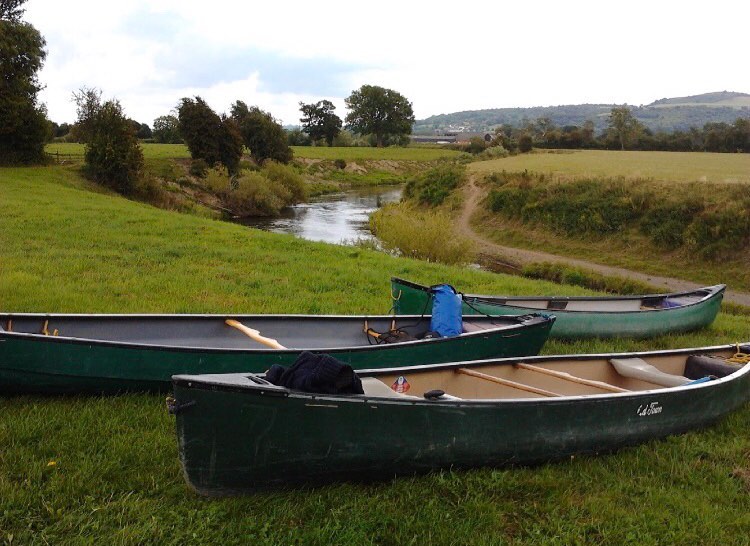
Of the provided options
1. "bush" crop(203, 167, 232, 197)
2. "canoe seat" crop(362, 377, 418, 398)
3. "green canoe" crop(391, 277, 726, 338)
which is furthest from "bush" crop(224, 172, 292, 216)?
"canoe seat" crop(362, 377, 418, 398)

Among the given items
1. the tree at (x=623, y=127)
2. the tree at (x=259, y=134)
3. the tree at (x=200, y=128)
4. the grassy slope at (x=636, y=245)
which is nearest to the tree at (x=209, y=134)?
the tree at (x=200, y=128)

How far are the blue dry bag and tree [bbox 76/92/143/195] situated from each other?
30.2 metres

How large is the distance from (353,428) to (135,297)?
6.53 m

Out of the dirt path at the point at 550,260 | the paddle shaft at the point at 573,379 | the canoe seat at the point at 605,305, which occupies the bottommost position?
the dirt path at the point at 550,260

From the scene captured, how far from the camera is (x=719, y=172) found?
3591 cm

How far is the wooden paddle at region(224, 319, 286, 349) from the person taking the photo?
638cm

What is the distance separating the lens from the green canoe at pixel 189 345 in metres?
5.51

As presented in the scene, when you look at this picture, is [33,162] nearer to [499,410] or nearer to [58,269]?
[58,269]

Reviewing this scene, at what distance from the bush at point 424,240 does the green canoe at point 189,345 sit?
12.7 meters

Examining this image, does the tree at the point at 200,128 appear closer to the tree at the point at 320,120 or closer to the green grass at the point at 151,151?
the green grass at the point at 151,151

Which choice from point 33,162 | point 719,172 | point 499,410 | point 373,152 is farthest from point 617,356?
point 373,152

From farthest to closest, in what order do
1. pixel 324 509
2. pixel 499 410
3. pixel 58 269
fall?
1. pixel 58 269
2. pixel 499 410
3. pixel 324 509

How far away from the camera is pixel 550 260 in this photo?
86.0ft

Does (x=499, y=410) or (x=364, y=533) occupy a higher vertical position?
(x=499, y=410)
